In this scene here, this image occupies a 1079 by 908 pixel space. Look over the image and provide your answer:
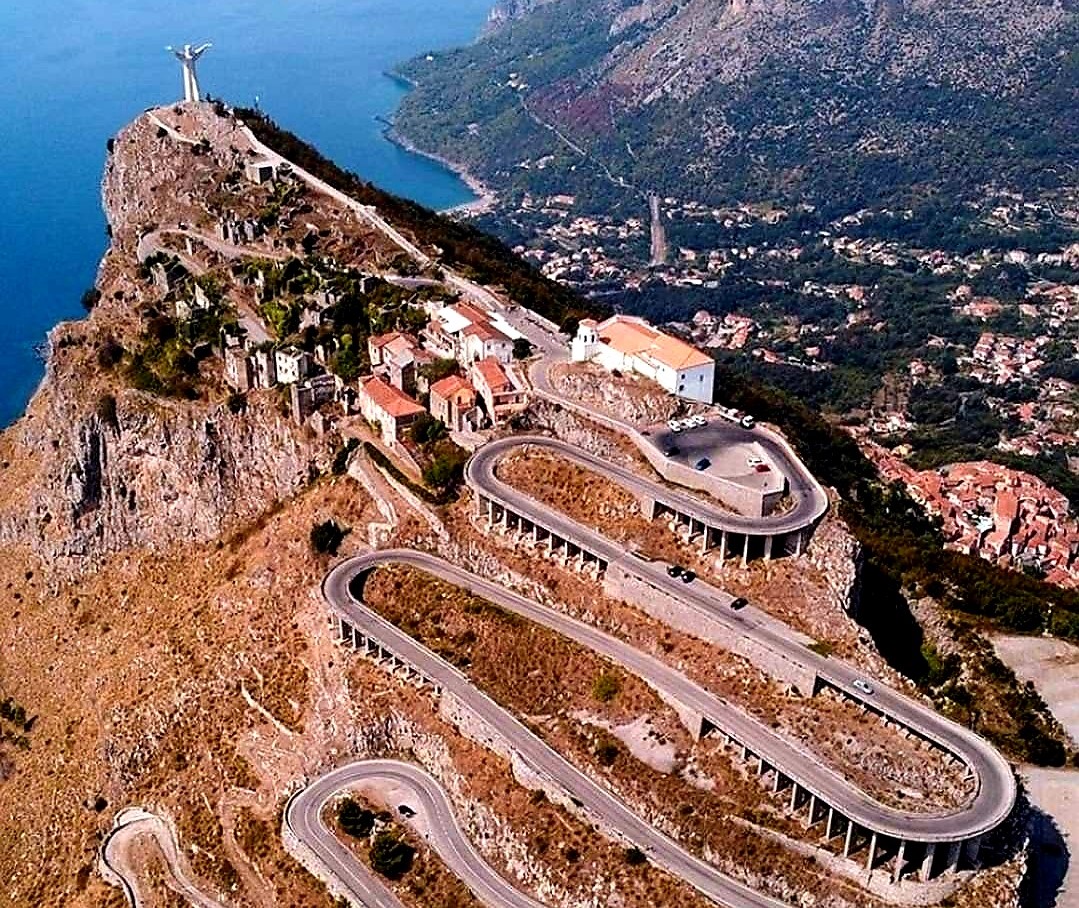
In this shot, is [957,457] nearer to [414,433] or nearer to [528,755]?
[414,433]

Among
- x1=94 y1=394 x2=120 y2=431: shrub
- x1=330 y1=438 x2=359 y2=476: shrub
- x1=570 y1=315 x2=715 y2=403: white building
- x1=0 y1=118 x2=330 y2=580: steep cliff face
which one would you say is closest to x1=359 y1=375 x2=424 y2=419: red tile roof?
x1=330 y1=438 x2=359 y2=476: shrub

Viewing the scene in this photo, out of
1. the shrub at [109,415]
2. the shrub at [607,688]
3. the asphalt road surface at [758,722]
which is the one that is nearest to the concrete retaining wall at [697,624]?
the asphalt road surface at [758,722]

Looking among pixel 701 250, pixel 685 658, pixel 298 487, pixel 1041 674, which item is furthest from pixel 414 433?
pixel 701 250

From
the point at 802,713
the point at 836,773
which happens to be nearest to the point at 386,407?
the point at 802,713

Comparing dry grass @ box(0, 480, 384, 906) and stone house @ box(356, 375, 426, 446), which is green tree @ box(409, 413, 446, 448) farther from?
dry grass @ box(0, 480, 384, 906)

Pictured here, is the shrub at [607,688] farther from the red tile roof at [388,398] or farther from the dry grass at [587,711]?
the red tile roof at [388,398]

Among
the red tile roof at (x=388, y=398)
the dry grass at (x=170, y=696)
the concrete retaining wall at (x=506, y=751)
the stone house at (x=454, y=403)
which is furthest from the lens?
the red tile roof at (x=388, y=398)

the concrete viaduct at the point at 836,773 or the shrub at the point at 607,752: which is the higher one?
the concrete viaduct at the point at 836,773
